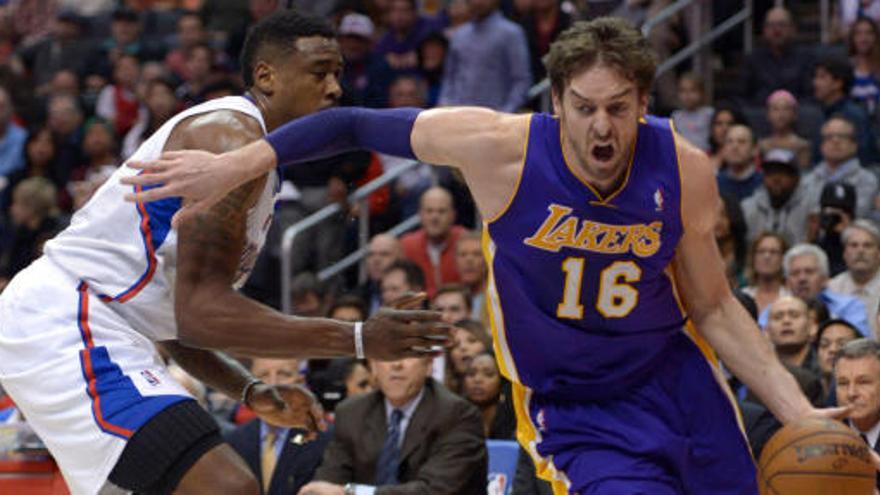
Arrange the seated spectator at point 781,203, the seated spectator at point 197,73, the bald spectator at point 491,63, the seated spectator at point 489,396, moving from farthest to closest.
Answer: the seated spectator at point 197,73
the bald spectator at point 491,63
the seated spectator at point 781,203
the seated spectator at point 489,396

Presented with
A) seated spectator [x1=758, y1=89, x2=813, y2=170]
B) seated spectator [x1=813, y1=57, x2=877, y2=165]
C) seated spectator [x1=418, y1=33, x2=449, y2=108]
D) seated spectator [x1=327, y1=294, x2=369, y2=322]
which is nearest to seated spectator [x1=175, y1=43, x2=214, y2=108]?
seated spectator [x1=418, y1=33, x2=449, y2=108]

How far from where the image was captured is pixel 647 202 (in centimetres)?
469

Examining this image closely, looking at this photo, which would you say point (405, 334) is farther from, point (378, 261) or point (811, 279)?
point (378, 261)

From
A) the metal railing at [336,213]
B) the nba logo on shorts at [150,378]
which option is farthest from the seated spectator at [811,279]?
the nba logo on shorts at [150,378]

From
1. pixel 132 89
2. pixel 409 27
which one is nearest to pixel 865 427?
pixel 409 27

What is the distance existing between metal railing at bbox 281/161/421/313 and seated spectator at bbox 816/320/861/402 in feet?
12.0

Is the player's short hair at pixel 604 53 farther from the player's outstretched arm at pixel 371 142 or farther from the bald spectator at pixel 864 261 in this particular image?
the bald spectator at pixel 864 261

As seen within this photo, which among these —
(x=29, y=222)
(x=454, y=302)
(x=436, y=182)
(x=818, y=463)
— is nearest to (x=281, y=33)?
(x=818, y=463)

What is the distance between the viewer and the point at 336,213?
11656mm

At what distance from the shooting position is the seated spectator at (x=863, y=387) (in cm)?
734

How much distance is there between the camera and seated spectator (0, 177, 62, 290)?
41.4 ft

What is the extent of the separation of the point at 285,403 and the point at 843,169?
6.42 m

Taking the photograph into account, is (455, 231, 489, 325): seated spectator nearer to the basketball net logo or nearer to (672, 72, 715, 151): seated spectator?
(672, 72, 715, 151): seated spectator

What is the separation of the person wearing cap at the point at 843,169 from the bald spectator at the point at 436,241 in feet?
8.15
